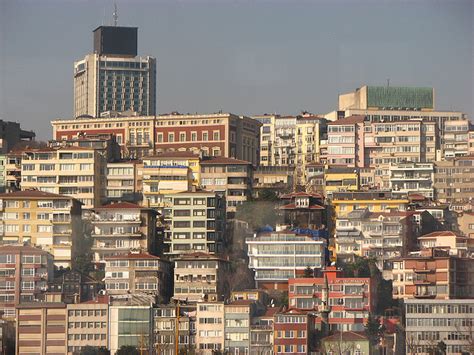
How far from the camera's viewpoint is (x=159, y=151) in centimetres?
3431

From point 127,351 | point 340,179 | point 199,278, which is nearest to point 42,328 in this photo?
point 127,351

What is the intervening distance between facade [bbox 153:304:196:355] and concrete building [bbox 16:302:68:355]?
1.31 meters

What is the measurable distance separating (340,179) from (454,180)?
218 centimetres

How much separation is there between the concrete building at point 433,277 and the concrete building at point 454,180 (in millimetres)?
5750

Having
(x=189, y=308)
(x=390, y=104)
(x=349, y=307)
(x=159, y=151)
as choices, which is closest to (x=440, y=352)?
(x=349, y=307)

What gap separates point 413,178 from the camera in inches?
1231

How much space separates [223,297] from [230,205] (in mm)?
4371

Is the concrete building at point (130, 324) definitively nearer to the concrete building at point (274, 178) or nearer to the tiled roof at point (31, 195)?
the tiled roof at point (31, 195)

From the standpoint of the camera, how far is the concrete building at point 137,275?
25.0 m

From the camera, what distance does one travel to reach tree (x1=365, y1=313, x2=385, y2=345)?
2269cm

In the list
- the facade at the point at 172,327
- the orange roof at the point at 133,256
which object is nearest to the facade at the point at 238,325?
the facade at the point at 172,327

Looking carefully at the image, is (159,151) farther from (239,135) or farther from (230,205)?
(230,205)

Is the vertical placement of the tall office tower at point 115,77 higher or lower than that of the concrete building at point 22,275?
higher

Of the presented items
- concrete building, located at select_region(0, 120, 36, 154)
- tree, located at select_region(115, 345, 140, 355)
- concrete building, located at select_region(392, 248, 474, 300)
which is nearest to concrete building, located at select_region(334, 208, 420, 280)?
concrete building, located at select_region(392, 248, 474, 300)
